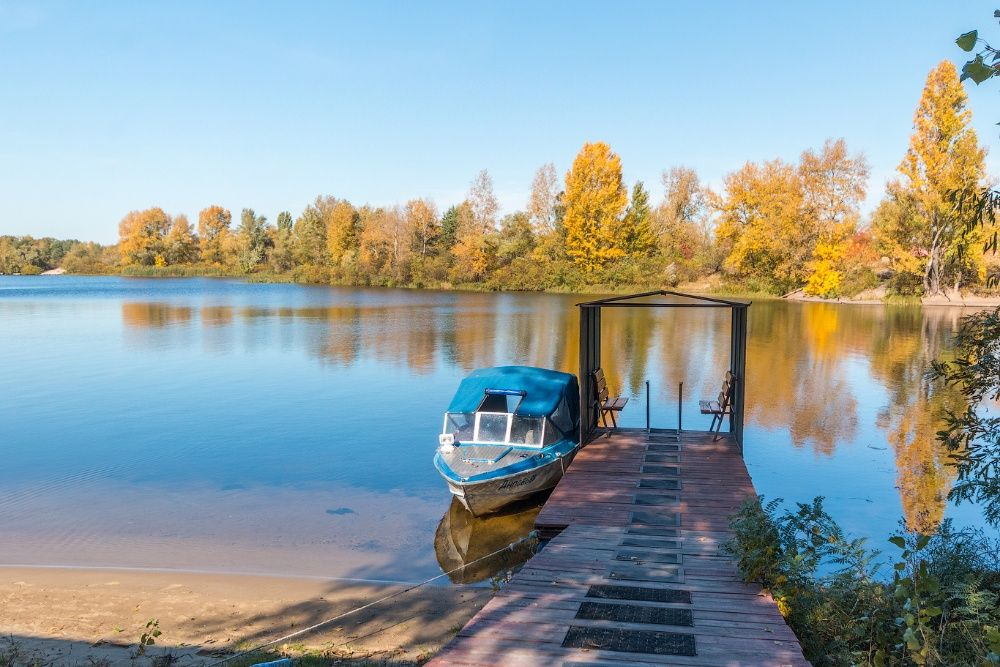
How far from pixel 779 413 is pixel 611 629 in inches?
714

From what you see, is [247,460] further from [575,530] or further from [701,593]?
[701,593]

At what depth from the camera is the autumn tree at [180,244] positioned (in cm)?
13588

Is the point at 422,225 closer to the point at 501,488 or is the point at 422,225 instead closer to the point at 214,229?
the point at 214,229

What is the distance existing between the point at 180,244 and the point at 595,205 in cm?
9624

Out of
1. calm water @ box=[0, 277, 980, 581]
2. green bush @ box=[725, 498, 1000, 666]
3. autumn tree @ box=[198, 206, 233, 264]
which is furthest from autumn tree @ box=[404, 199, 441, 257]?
green bush @ box=[725, 498, 1000, 666]

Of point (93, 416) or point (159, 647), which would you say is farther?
point (93, 416)

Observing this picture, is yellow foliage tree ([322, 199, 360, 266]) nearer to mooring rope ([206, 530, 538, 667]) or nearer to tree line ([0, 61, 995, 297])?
tree line ([0, 61, 995, 297])

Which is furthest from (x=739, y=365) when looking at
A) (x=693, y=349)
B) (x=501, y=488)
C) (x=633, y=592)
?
(x=693, y=349)

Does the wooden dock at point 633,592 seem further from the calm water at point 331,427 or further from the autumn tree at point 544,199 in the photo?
the autumn tree at point 544,199

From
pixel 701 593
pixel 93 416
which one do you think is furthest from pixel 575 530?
pixel 93 416

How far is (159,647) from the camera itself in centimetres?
866

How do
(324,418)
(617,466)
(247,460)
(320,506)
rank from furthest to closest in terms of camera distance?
1. (324,418)
2. (247,460)
3. (320,506)
4. (617,466)

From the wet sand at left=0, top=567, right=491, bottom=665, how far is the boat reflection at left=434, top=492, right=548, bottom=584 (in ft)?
3.18

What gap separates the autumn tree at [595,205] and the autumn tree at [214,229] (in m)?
89.4
